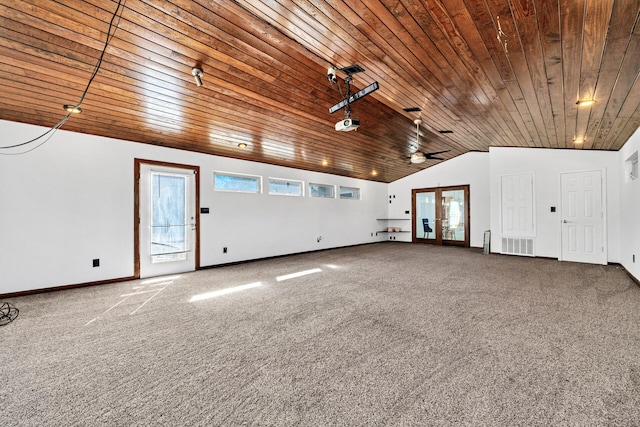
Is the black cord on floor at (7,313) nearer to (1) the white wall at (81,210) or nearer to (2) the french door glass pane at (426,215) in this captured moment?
(1) the white wall at (81,210)

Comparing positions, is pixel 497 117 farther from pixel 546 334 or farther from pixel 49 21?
pixel 49 21

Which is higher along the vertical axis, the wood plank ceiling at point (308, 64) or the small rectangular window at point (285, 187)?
the wood plank ceiling at point (308, 64)

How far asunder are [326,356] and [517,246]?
23.3 feet

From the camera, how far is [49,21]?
2.30 m

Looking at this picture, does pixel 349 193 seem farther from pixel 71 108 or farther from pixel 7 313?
pixel 7 313

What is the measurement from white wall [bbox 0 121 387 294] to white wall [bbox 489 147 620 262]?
6.51 m

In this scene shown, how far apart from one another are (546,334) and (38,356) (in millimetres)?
4423

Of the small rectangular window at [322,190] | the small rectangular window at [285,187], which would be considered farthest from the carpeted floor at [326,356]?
the small rectangular window at [322,190]

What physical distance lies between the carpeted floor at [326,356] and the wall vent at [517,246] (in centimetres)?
285

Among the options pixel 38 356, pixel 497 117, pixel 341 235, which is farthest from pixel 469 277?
pixel 38 356

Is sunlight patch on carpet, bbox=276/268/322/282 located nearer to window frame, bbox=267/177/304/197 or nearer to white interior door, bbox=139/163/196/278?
white interior door, bbox=139/163/196/278

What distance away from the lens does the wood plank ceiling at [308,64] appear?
7.24 feet

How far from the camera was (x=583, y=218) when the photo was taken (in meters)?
6.11

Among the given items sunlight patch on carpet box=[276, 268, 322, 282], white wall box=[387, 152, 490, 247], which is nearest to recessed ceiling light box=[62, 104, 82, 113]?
sunlight patch on carpet box=[276, 268, 322, 282]
